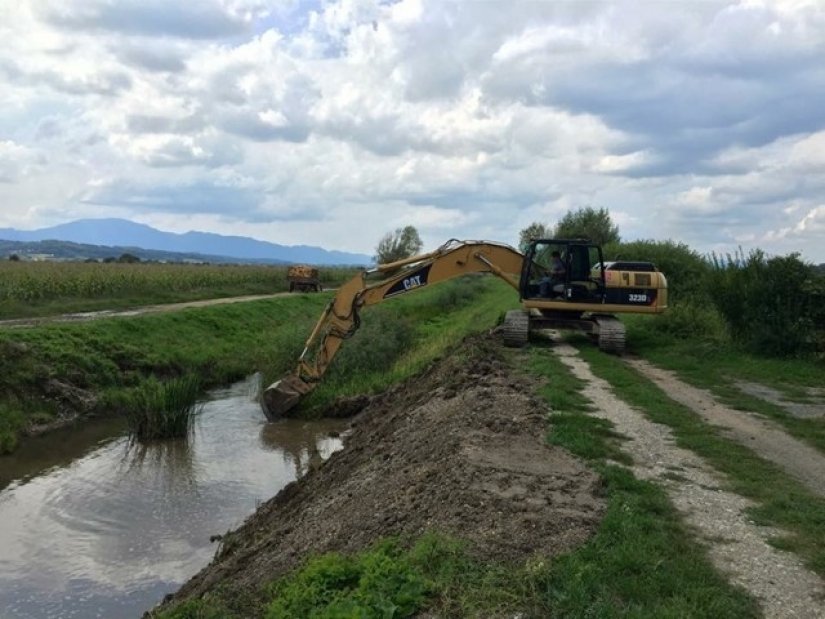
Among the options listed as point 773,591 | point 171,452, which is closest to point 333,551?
point 773,591

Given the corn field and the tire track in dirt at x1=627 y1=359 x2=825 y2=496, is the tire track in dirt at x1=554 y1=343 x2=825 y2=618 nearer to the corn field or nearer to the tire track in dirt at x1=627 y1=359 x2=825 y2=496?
the tire track in dirt at x1=627 y1=359 x2=825 y2=496

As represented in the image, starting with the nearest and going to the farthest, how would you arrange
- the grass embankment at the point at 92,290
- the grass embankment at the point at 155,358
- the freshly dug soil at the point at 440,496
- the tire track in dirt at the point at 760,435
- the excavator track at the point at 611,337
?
the freshly dug soil at the point at 440,496 → the tire track in dirt at the point at 760,435 → the excavator track at the point at 611,337 → the grass embankment at the point at 155,358 → the grass embankment at the point at 92,290

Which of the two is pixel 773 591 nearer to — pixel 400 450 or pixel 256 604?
pixel 256 604

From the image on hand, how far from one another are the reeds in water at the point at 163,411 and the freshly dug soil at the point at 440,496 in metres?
4.97

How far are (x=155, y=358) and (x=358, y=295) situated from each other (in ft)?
29.4

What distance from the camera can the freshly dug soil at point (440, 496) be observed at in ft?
20.4

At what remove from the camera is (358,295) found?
661 inches

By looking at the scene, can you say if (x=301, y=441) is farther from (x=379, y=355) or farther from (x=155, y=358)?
(x=155, y=358)

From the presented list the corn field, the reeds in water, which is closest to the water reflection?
the reeds in water

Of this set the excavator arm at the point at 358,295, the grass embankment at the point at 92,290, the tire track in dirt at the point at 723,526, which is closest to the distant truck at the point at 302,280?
the grass embankment at the point at 92,290

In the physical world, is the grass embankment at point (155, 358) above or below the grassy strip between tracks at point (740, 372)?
below

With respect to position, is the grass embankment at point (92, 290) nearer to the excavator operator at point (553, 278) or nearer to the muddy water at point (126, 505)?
the muddy water at point (126, 505)

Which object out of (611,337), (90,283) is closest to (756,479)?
(611,337)

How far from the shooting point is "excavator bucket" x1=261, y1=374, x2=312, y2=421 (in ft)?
56.7
